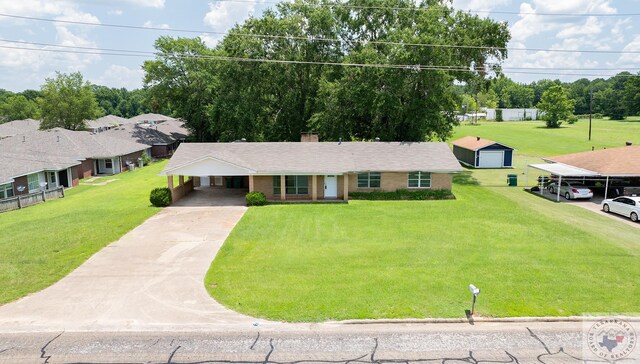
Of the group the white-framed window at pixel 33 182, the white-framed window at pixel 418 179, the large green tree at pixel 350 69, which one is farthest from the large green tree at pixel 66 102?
the white-framed window at pixel 418 179

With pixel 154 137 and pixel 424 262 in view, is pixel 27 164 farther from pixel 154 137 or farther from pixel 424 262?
pixel 424 262

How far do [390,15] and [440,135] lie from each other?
1278cm

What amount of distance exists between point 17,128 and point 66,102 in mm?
13959

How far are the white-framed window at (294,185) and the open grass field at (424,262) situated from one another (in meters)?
2.47

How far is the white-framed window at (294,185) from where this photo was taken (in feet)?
102

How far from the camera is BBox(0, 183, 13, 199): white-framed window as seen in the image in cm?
3188

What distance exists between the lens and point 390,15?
139 ft

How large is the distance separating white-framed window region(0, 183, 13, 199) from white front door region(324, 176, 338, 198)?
23840mm

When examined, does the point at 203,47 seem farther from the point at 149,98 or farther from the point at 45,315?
the point at 45,315

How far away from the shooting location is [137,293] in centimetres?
1518

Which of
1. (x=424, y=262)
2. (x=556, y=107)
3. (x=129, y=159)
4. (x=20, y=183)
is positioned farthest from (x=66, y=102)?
(x=556, y=107)

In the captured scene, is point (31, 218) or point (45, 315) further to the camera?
point (31, 218)

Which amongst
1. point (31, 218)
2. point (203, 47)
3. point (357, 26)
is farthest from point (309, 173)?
point (203, 47)

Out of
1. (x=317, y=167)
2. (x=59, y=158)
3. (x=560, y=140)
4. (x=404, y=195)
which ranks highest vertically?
(x=560, y=140)
